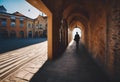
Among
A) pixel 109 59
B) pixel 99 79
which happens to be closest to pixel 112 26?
pixel 109 59

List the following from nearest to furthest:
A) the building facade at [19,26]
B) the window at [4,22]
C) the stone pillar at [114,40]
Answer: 1. the stone pillar at [114,40]
2. the window at [4,22]
3. the building facade at [19,26]

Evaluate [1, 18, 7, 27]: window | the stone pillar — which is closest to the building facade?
[1, 18, 7, 27]: window

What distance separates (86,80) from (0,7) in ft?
141

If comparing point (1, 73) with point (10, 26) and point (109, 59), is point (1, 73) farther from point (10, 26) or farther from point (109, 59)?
point (10, 26)

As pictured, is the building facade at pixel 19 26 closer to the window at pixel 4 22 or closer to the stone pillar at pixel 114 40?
the window at pixel 4 22

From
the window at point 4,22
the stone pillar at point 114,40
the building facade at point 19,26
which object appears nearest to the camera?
the stone pillar at point 114,40

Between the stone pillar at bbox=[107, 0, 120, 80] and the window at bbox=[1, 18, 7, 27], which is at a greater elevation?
the window at bbox=[1, 18, 7, 27]

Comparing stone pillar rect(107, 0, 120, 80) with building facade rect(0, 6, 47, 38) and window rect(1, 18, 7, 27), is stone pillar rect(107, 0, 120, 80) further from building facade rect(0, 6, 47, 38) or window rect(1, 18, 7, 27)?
window rect(1, 18, 7, 27)

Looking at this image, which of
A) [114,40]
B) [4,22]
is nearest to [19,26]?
[4,22]

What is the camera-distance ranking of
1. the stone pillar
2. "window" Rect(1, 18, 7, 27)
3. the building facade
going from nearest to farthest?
1. the stone pillar
2. "window" Rect(1, 18, 7, 27)
3. the building facade

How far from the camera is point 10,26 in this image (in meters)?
33.2

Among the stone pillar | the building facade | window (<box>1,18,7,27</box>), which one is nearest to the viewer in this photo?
the stone pillar

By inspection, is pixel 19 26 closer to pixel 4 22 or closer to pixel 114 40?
pixel 4 22

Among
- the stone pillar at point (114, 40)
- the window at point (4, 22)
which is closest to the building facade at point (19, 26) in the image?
the window at point (4, 22)
